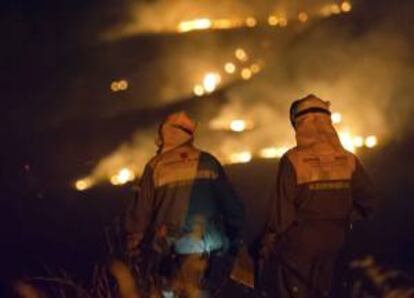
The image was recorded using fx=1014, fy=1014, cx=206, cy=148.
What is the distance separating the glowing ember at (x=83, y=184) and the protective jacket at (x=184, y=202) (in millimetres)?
16087

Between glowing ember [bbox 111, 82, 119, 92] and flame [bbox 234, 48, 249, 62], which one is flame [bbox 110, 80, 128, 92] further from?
flame [bbox 234, 48, 249, 62]

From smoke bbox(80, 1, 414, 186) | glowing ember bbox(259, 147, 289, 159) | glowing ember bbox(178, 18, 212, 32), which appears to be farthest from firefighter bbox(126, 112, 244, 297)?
glowing ember bbox(178, 18, 212, 32)

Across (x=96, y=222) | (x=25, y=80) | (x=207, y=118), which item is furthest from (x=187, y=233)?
(x=25, y=80)

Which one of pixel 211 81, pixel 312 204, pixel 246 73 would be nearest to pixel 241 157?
pixel 211 81

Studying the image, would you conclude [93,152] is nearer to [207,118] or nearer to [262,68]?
[207,118]

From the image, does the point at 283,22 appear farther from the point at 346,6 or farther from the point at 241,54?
the point at 346,6

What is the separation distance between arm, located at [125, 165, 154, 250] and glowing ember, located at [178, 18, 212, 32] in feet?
91.1

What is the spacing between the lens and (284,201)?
21.3ft

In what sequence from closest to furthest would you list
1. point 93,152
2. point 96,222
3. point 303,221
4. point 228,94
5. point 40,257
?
point 303,221 < point 40,257 < point 96,222 < point 93,152 < point 228,94

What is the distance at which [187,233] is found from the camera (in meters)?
7.17

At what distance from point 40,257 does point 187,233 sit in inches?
295

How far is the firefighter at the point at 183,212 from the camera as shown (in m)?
7.18

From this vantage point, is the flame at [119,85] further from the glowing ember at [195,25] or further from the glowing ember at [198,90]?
the glowing ember at [195,25]

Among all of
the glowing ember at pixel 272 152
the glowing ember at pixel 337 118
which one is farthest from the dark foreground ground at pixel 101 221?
the glowing ember at pixel 337 118
